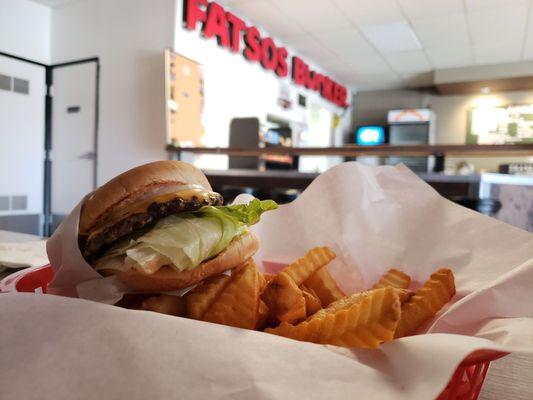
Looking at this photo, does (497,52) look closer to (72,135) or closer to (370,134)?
(370,134)

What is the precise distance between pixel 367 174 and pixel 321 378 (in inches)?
28.1

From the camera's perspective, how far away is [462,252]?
3.12 ft

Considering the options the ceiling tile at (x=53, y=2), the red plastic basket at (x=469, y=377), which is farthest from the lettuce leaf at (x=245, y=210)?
the ceiling tile at (x=53, y=2)

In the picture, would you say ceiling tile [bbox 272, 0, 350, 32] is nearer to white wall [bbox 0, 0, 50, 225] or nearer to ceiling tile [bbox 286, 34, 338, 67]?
ceiling tile [bbox 286, 34, 338, 67]

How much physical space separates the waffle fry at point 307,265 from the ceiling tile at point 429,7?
5.29 meters

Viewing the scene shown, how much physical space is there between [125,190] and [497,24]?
22.1 feet

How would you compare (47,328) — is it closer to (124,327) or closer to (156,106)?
(124,327)

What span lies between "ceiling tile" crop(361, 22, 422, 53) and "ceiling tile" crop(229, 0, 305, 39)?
1.06m

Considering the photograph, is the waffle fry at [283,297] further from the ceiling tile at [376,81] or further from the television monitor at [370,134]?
Result: the television monitor at [370,134]

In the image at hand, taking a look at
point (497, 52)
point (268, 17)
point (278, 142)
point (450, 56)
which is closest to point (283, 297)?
point (278, 142)

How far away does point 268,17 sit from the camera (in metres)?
5.86

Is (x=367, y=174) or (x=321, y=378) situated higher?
(x=367, y=174)

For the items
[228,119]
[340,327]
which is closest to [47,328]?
[340,327]

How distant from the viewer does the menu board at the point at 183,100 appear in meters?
4.67
